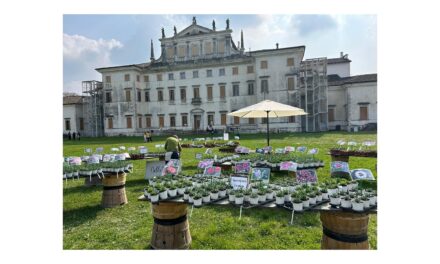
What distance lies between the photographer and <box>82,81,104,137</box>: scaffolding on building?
3091cm

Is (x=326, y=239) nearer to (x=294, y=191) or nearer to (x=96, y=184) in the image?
(x=294, y=191)

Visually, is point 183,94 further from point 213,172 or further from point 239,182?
point 239,182

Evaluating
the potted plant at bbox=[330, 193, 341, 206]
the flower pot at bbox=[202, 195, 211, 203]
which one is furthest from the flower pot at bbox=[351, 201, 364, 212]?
the flower pot at bbox=[202, 195, 211, 203]

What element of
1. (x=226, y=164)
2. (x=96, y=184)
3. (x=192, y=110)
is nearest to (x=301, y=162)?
(x=226, y=164)

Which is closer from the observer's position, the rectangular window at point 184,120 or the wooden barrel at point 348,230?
the wooden barrel at point 348,230

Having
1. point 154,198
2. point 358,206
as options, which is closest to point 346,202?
point 358,206

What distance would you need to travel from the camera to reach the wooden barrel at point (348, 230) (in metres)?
2.76

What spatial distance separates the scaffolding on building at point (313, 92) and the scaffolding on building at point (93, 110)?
75.6ft

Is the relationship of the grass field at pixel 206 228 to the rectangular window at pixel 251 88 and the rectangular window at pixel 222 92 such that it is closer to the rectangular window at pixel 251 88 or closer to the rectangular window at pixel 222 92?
the rectangular window at pixel 251 88

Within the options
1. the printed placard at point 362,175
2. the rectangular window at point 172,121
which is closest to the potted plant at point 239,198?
the printed placard at point 362,175

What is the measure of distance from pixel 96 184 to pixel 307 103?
2313 centimetres

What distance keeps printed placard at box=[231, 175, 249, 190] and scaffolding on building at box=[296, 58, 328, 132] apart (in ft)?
77.5

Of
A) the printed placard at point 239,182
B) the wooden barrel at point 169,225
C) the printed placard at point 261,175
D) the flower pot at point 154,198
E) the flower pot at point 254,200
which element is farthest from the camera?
the printed placard at point 261,175

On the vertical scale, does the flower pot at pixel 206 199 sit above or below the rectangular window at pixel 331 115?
below
